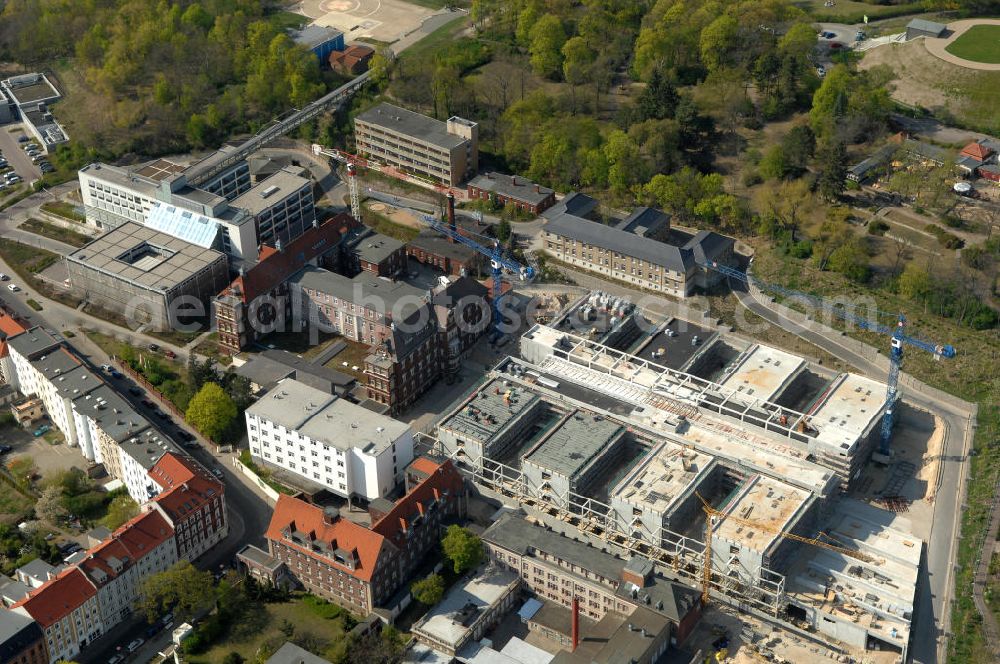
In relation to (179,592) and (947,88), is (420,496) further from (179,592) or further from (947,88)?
(947,88)

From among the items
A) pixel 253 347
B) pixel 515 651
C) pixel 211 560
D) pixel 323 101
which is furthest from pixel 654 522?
pixel 323 101

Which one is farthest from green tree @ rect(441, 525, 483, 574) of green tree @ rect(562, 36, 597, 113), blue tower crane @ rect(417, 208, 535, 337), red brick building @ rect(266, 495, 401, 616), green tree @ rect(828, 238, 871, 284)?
green tree @ rect(562, 36, 597, 113)

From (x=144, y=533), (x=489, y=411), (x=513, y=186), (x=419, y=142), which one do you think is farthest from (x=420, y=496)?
(x=419, y=142)

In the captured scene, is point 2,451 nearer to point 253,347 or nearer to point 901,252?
point 253,347

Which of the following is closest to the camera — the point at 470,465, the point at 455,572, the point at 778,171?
the point at 455,572

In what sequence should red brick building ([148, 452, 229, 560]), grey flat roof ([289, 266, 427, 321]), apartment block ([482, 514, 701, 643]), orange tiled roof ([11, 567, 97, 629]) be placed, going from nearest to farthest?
1. orange tiled roof ([11, 567, 97, 629])
2. apartment block ([482, 514, 701, 643])
3. red brick building ([148, 452, 229, 560])
4. grey flat roof ([289, 266, 427, 321])

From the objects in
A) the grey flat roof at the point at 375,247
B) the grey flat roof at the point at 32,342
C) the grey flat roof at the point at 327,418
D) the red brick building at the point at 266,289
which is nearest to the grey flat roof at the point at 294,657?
the grey flat roof at the point at 327,418

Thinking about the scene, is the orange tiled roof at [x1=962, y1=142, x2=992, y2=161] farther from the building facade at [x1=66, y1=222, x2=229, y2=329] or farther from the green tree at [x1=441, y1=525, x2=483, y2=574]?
the building facade at [x1=66, y1=222, x2=229, y2=329]
